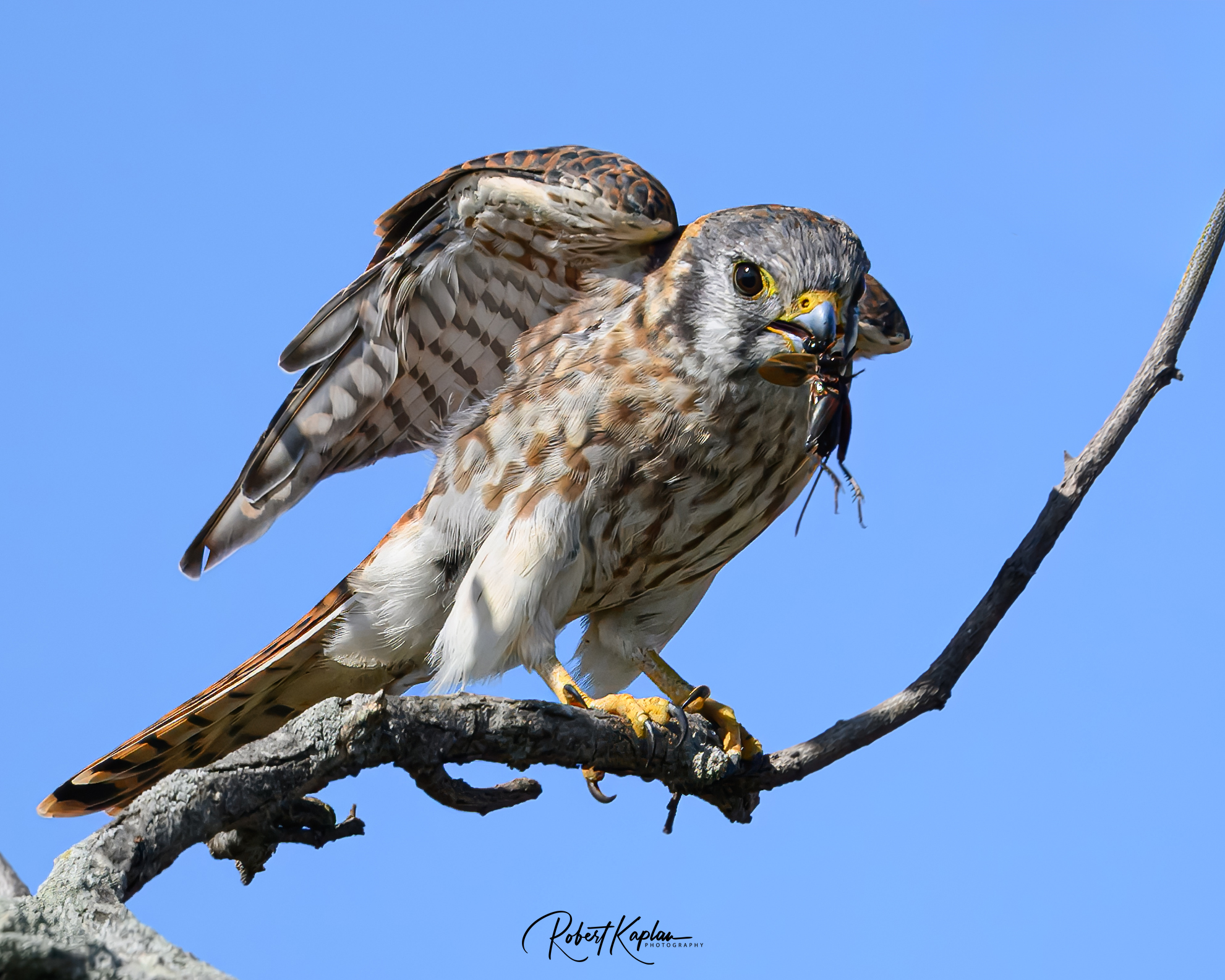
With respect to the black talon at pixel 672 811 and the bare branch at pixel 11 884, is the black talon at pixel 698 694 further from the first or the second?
the bare branch at pixel 11 884

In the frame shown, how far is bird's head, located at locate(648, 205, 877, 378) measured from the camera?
11.5ft

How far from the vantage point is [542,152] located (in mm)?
3836

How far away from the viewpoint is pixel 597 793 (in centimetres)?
361

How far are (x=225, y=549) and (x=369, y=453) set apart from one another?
1.86ft

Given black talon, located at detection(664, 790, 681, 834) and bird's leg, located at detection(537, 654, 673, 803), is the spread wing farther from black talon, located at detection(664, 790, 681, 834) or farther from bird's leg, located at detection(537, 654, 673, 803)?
black talon, located at detection(664, 790, 681, 834)

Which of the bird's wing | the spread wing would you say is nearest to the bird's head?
the spread wing

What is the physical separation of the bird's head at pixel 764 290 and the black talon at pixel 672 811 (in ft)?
4.01

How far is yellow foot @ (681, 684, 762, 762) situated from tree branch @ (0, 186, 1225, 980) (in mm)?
58

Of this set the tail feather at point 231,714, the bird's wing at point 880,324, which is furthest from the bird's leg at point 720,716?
the bird's wing at point 880,324


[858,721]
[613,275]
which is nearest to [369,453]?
[613,275]

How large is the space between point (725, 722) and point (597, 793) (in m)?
0.43

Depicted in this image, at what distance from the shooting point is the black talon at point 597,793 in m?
3.60

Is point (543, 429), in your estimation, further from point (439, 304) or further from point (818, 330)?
point (818, 330)

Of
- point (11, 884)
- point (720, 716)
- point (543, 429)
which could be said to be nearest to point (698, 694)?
point (720, 716)
